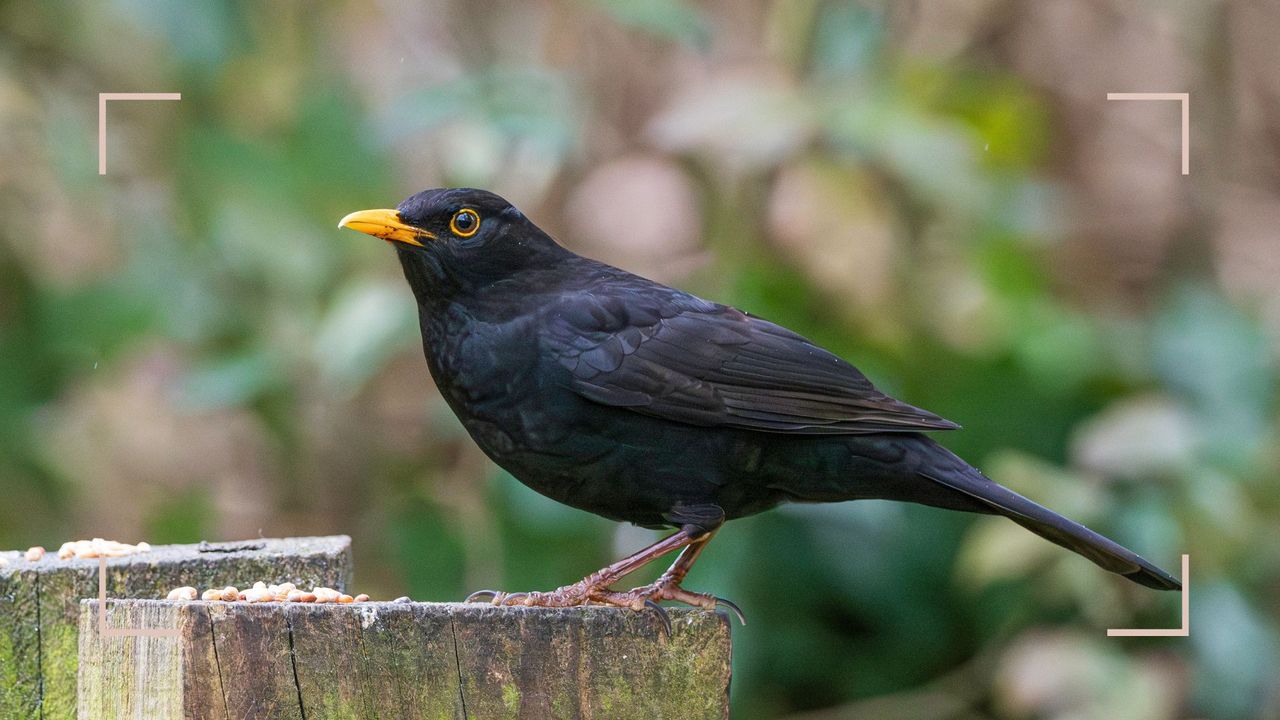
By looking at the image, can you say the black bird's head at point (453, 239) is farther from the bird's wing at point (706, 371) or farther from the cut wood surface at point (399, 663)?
the cut wood surface at point (399, 663)

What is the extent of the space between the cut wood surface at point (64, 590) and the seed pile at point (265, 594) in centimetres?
5

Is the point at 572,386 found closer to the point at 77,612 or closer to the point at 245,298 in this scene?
the point at 77,612

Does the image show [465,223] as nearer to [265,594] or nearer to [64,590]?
[265,594]

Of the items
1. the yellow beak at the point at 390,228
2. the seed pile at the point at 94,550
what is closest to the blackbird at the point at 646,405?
the yellow beak at the point at 390,228

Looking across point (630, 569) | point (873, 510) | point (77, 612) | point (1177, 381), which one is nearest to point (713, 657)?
point (630, 569)

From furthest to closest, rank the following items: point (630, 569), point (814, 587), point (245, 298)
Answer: point (245, 298) → point (814, 587) → point (630, 569)

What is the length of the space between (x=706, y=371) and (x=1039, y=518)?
85 cm

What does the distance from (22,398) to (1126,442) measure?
4.25m

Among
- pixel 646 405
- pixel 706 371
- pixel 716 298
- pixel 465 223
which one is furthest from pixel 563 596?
pixel 716 298

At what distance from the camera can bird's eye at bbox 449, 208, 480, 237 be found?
3.83m

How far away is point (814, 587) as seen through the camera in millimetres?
5609

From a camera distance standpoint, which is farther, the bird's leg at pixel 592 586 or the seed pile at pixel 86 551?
the bird's leg at pixel 592 586

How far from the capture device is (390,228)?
3.76 meters

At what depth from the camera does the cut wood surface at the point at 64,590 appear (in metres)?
2.87
